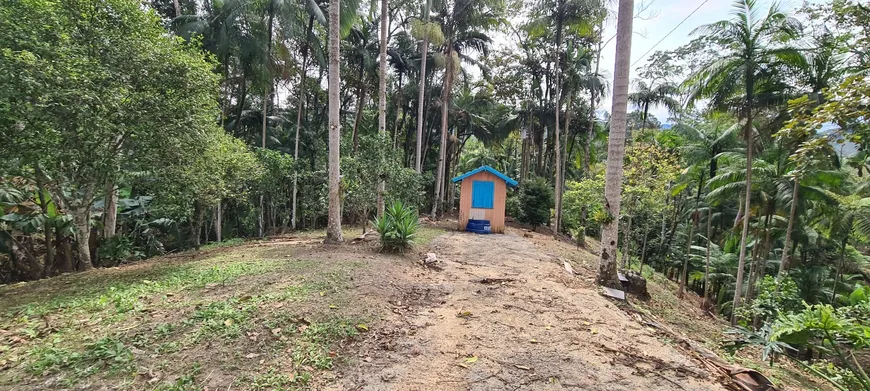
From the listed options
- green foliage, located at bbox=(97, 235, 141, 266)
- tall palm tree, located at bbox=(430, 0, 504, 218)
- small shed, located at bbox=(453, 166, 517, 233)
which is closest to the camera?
green foliage, located at bbox=(97, 235, 141, 266)

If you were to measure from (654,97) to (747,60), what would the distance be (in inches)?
453

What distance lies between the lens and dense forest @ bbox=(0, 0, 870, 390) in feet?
15.5

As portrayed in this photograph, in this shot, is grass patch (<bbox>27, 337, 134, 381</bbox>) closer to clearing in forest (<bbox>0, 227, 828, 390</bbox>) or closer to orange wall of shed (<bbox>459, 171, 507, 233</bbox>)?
clearing in forest (<bbox>0, 227, 828, 390</bbox>)

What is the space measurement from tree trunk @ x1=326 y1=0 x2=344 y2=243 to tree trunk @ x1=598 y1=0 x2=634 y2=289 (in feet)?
18.9

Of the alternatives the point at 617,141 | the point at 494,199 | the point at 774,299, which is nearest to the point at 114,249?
the point at 617,141

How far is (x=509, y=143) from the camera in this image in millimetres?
33656

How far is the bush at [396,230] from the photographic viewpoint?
7.79m

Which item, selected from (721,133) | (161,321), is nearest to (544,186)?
(721,133)

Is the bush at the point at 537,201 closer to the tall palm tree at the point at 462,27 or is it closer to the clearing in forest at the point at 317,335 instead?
the tall palm tree at the point at 462,27

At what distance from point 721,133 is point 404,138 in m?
17.0

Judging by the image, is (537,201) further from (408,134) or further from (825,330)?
(825,330)

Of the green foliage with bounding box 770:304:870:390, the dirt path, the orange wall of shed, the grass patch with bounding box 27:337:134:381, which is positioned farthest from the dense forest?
the grass patch with bounding box 27:337:134:381

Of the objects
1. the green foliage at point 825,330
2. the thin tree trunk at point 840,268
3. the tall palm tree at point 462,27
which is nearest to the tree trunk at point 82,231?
the green foliage at point 825,330

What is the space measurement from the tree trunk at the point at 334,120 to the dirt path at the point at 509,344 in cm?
310
